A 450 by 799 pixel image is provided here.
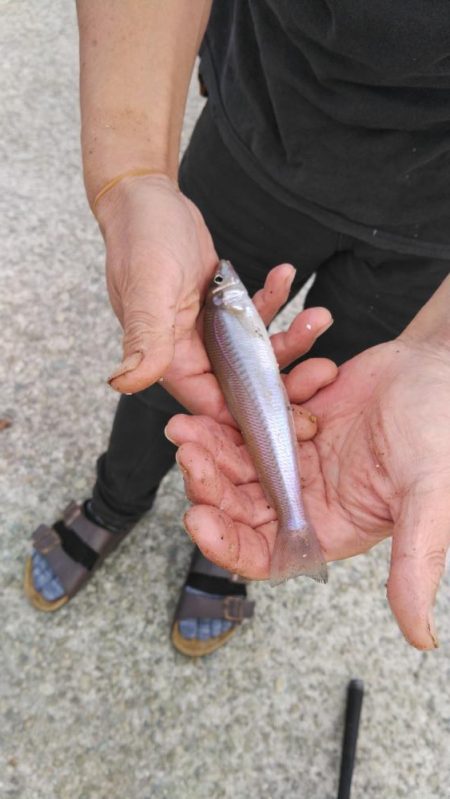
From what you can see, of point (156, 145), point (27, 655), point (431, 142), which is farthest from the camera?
point (27, 655)

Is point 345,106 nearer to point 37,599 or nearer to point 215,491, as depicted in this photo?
point 215,491

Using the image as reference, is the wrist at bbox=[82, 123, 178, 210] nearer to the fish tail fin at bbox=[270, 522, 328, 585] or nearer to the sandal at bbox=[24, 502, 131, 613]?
the fish tail fin at bbox=[270, 522, 328, 585]

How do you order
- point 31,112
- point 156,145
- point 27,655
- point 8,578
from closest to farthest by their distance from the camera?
1. point 156,145
2. point 27,655
3. point 8,578
4. point 31,112

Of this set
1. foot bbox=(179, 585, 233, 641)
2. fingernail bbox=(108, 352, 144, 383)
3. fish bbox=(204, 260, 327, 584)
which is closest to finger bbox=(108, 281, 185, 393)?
fingernail bbox=(108, 352, 144, 383)

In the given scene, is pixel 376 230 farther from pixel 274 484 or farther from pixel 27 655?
pixel 27 655

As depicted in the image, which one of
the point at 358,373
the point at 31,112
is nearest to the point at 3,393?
the point at 358,373

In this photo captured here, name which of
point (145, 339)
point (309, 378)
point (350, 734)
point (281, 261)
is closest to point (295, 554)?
point (309, 378)

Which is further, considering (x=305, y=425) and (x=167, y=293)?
(x=305, y=425)
